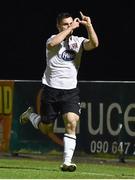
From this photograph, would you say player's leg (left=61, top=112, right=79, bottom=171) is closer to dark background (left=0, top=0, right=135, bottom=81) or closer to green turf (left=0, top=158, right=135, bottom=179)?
green turf (left=0, top=158, right=135, bottom=179)

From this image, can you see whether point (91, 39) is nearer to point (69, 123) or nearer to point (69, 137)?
point (69, 123)

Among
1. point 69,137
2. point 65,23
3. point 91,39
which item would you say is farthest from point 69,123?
point 65,23

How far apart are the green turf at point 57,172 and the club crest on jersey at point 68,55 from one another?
5.07ft

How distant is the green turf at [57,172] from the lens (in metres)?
10.3

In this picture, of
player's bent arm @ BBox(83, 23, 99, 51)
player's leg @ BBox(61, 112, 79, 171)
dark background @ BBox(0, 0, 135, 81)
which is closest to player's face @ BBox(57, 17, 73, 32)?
player's bent arm @ BBox(83, 23, 99, 51)

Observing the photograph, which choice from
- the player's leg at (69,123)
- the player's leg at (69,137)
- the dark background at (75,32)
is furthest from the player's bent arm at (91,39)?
the dark background at (75,32)

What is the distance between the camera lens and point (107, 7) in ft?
74.8

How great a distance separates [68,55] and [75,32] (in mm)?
11611

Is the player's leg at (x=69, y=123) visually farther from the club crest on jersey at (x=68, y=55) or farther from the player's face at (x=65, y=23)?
the player's face at (x=65, y=23)

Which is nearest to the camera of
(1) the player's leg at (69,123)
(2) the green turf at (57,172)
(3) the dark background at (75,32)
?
(2) the green turf at (57,172)

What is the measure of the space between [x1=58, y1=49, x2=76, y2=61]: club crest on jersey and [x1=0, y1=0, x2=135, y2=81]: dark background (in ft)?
36.7

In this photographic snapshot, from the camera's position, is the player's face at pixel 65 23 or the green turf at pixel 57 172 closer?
the green turf at pixel 57 172

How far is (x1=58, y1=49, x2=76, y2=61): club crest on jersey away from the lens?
Answer: 36.9 ft

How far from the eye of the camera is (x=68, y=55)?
11258 millimetres
